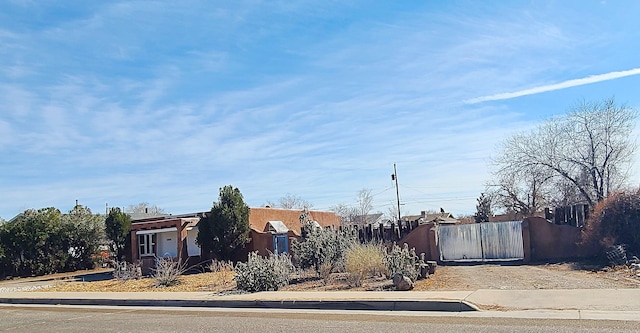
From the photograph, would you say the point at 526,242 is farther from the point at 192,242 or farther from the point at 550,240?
the point at 192,242

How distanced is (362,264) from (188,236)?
18052 millimetres

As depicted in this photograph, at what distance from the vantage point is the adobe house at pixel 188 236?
1211 inches

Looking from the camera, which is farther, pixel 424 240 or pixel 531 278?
pixel 424 240

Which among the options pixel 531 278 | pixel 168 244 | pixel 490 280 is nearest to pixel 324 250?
pixel 490 280

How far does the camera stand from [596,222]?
21.3 meters

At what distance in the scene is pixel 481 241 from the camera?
83.8 ft

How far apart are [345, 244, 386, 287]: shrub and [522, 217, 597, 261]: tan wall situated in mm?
7173

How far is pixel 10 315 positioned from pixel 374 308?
33.5 ft

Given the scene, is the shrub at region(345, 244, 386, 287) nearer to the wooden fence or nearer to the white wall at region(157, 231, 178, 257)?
the wooden fence

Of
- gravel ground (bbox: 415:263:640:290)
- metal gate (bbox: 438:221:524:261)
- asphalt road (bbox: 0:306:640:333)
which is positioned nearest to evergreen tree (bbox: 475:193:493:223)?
metal gate (bbox: 438:221:524:261)

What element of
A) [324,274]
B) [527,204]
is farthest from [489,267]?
[527,204]

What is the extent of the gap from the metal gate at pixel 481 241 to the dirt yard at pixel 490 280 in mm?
2206

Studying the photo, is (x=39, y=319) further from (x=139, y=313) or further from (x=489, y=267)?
(x=489, y=267)

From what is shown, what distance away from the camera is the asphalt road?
32.7 feet
